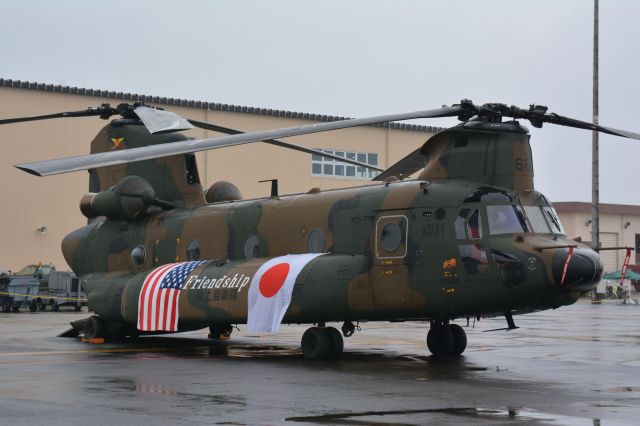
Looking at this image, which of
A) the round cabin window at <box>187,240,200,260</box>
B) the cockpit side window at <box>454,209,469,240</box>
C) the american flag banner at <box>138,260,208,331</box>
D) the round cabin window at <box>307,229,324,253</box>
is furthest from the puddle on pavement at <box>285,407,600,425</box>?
the round cabin window at <box>187,240,200,260</box>

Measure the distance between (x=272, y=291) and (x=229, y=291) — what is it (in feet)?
3.73

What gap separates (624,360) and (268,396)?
8.31 meters

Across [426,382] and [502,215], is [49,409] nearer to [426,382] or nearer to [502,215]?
[426,382]

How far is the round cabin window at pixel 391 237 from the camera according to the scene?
58.2ft

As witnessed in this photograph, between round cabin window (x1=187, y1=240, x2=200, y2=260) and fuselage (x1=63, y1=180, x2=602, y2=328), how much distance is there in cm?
4

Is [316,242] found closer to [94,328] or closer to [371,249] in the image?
[371,249]

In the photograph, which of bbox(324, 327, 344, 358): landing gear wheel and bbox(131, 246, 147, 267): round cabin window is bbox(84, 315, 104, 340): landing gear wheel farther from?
bbox(324, 327, 344, 358): landing gear wheel

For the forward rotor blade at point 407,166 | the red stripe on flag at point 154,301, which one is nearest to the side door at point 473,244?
the forward rotor blade at point 407,166

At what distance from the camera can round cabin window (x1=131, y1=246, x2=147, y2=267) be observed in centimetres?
2241

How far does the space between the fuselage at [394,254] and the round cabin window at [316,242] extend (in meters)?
0.02

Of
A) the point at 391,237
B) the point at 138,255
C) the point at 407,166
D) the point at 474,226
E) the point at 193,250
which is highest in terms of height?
the point at 407,166

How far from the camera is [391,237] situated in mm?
17844

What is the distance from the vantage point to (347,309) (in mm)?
17812

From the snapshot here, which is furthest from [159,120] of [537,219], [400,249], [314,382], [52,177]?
[52,177]
